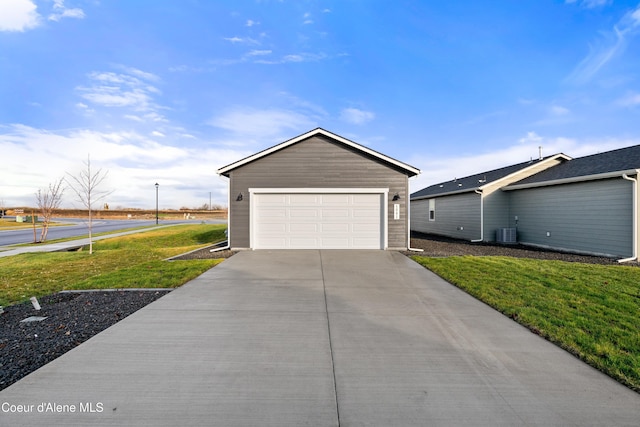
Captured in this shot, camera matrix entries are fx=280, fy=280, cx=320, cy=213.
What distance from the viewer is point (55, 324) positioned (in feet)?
13.5

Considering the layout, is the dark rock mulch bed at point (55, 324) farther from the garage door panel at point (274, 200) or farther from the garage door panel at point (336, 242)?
the garage door panel at point (336, 242)

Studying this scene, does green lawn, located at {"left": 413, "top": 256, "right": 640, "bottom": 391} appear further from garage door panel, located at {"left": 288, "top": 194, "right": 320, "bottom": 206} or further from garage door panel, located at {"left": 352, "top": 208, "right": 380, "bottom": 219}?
garage door panel, located at {"left": 288, "top": 194, "right": 320, "bottom": 206}

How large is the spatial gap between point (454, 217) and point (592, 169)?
6.79 meters

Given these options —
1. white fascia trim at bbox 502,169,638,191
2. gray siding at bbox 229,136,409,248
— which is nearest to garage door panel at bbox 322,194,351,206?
gray siding at bbox 229,136,409,248

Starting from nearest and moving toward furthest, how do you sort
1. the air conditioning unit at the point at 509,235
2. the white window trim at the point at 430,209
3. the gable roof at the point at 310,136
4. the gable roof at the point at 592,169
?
the gable roof at the point at 592,169, the gable roof at the point at 310,136, the air conditioning unit at the point at 509,235, the white window trim at the point at 430,209

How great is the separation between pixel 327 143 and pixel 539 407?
10.1 m

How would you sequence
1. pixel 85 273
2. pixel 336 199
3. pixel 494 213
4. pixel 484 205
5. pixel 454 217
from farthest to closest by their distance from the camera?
pixel 454 217 < pixel 494 213 < pixel 484 205 < pixel 336 199 < pixel 85 273

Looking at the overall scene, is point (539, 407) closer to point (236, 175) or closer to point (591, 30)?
point (236, 175)

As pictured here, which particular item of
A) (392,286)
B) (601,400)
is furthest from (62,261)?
(601,400)

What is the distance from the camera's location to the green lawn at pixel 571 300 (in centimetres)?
329

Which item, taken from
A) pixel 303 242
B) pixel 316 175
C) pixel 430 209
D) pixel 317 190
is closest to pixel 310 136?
pixel 316 175

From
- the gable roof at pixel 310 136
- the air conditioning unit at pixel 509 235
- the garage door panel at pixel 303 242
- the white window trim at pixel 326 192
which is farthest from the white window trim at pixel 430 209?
the garage door panel at pixel 303 242

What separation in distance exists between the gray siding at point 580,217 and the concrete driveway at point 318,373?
913cm

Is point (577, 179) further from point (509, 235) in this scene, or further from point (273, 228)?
point (273, 228)
